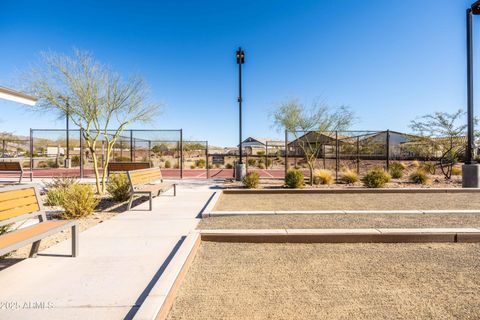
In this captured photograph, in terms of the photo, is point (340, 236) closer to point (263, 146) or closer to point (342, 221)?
point (342, 221)

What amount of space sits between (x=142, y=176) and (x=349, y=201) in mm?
6655

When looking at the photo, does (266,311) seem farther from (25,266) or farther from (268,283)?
(25,266)

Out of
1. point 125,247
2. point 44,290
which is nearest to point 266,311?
point 44,290

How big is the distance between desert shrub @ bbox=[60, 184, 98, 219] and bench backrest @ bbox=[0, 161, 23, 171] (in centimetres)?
853

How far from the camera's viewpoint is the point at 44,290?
326 centimetres

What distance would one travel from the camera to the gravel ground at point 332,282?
9.46 feet

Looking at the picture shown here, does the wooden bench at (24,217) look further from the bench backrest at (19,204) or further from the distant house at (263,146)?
the distant house at (263,146)

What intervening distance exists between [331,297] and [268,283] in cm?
75

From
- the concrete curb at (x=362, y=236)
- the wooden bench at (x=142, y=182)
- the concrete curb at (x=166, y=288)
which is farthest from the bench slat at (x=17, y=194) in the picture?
the concrete curb at (x=362, y=236)

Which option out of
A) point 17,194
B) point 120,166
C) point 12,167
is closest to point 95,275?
point 17,194

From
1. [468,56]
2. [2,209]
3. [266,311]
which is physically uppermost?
[468,56]

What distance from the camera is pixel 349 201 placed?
30.2 ft

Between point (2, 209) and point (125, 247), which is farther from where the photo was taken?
point (125, 247)

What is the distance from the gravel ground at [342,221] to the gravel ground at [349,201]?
1185 mm
